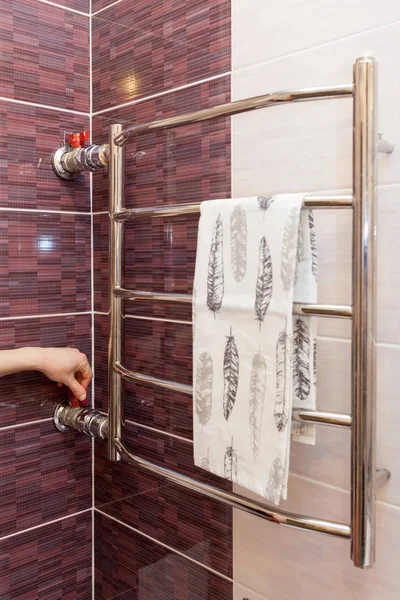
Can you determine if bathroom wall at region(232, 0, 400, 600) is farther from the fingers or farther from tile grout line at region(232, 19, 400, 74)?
the fingers

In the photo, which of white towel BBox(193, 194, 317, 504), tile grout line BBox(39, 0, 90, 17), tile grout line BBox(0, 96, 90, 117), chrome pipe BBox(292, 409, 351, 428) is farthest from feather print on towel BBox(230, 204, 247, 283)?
tile grout line BBox(39, 0, 90, 17)

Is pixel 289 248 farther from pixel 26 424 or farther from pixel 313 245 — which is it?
pixel 26 424

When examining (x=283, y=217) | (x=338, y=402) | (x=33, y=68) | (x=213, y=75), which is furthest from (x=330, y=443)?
(x=33, y=68)

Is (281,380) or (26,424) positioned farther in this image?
(26,424)

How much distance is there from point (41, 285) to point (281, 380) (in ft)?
2.26

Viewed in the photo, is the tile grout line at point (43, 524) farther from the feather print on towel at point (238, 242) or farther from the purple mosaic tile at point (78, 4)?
the purple mosaic tile at point (78, 4)

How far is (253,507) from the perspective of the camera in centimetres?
90

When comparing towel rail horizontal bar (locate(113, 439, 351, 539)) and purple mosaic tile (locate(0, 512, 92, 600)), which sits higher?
towel rail horizontal bar (locate(113, 439, 351, 539))

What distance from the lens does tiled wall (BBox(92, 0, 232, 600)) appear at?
3.58ft

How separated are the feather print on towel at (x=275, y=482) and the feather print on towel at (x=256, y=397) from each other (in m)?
0.04

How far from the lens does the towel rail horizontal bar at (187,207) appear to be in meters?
0.79

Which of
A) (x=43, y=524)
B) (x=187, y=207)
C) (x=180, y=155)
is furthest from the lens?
(x=43, y=524)

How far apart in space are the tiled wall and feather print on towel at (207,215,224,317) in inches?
6.4

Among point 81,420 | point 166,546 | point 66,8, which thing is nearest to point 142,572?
point 166,546
